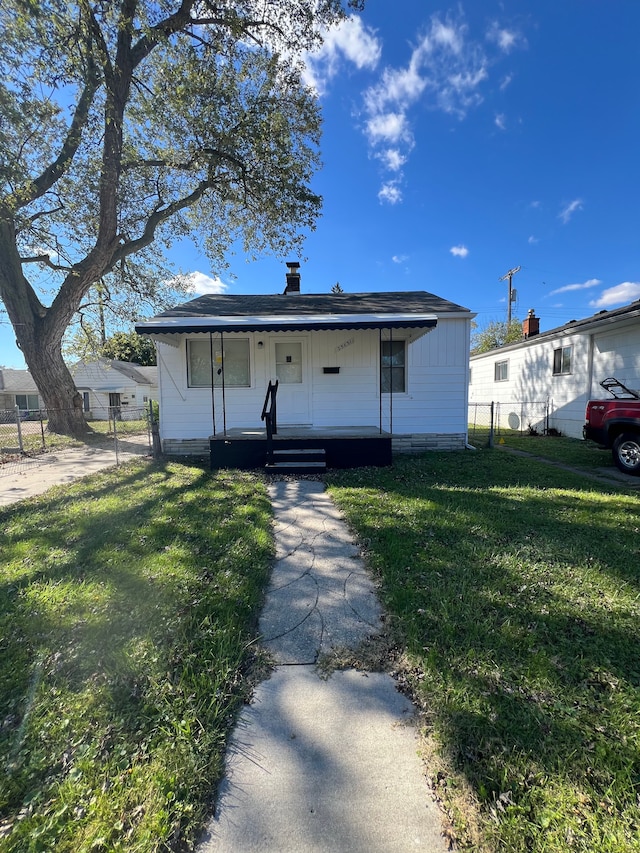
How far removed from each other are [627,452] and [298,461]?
6.07 meters

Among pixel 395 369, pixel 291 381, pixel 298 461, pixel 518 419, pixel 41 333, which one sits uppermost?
pixel 41 333

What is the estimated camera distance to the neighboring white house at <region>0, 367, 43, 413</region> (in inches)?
1205

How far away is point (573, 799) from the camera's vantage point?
135cm

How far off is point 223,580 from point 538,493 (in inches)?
180

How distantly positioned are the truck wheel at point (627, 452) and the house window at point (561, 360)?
5.60 metres

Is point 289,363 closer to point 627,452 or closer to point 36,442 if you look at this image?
point 627,452

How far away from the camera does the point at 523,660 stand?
205 cm

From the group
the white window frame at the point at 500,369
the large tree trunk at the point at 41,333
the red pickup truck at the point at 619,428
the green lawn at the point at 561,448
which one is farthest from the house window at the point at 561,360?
the large tree trunk at the point at 41,333

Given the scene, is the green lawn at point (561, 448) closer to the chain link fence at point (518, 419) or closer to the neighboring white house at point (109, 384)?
the chain link fence at point (518, 419)

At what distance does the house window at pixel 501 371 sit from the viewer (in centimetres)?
1525

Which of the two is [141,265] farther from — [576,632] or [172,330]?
[576,632]

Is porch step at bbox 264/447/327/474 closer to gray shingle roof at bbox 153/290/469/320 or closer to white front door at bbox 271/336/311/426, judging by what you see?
white front door at bbox 271/336/311/426

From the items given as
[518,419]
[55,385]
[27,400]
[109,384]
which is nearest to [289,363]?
[55,385]

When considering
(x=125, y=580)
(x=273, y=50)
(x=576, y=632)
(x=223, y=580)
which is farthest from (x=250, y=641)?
(x=273, y=50)
